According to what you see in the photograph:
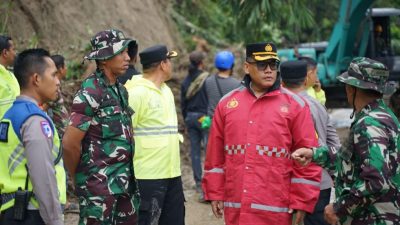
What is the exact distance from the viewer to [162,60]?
6.93 metres

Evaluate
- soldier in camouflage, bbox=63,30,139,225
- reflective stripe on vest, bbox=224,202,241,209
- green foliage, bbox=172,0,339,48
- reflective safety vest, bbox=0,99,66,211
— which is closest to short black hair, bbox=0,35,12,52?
soldier in camouflage, bbox=63,30,139,225

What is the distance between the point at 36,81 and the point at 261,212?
1.87m

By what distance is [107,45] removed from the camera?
231 inches

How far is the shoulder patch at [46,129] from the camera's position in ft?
15.3

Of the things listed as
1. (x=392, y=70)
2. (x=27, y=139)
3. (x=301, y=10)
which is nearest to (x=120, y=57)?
(x=27, y=139)

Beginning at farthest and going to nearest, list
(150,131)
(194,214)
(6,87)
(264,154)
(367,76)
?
(194,214), (6,87), (150,131), (264,154), (367,76)

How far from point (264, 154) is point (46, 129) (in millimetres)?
1612

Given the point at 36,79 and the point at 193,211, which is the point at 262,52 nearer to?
the point at 36,79

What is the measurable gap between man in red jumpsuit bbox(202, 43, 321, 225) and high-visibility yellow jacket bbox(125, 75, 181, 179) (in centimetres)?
108

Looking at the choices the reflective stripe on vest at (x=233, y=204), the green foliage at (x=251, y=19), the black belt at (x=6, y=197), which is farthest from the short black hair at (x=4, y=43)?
the green foliage at (x=251, y=19)

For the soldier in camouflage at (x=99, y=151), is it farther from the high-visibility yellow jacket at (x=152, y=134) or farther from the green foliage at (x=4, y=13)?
the green foliage at (x=4, y=13)

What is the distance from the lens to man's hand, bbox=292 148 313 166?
4.98 metres

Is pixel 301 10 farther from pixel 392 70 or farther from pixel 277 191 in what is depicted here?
pixel 277 191

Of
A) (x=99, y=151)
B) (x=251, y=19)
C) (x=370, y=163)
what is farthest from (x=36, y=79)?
(x=251, y=19)
